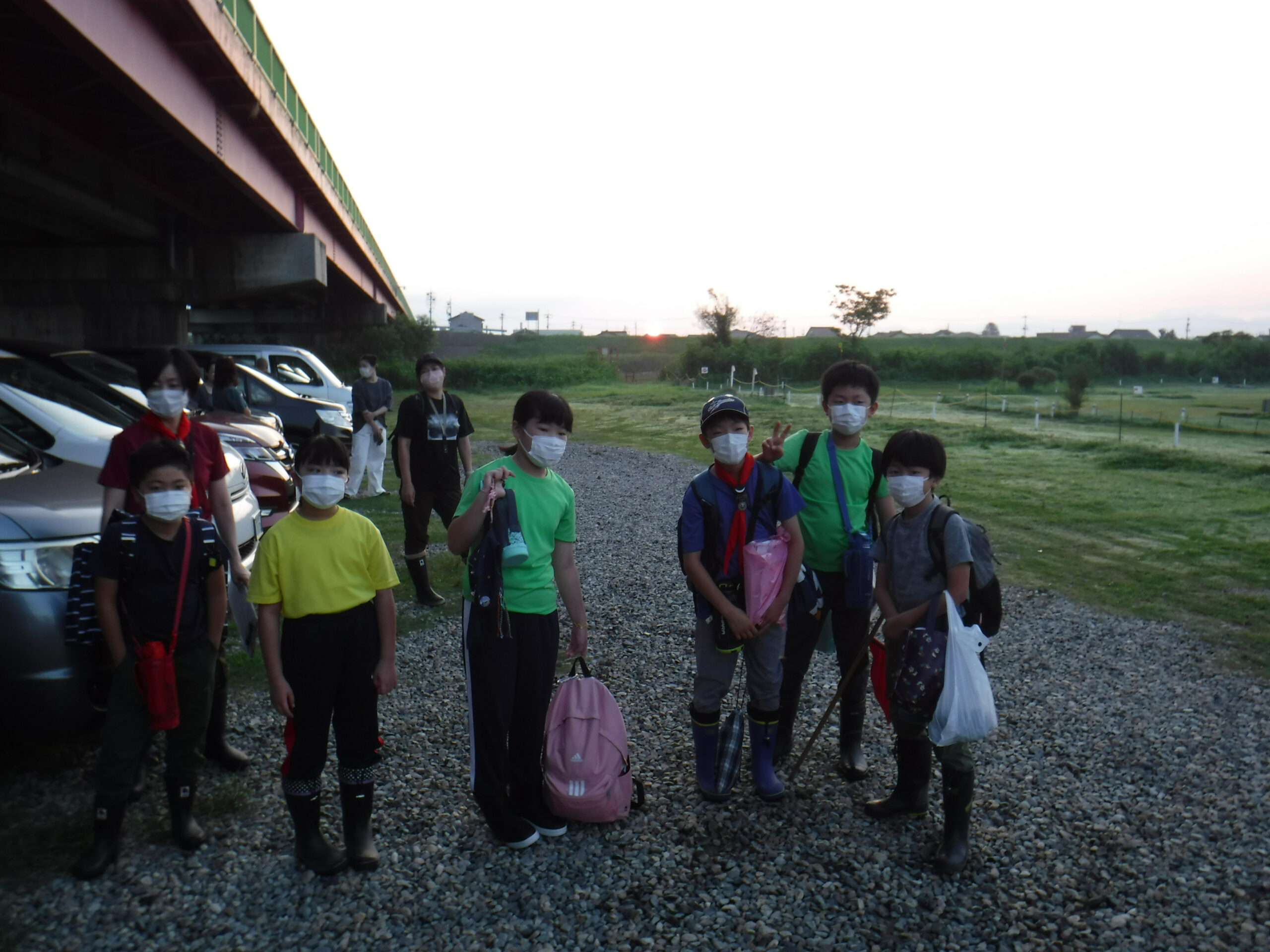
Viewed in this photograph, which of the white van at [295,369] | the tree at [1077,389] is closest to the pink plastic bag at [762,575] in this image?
the white van at [295,369]

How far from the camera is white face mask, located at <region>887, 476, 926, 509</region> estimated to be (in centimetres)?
335

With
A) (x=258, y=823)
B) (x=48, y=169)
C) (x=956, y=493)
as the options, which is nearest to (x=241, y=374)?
(x=48, y=169)

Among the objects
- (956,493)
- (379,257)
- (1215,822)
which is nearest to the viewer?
(1215,822)

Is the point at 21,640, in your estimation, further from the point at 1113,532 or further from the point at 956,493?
the point at 956,493

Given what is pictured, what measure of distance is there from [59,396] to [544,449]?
4.59 meters

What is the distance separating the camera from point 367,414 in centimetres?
1084

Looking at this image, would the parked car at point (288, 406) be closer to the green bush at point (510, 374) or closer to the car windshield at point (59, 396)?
the car windshield at point (59, 396)

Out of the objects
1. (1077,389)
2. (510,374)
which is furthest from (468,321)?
(1077,389)

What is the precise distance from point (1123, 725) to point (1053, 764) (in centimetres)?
82

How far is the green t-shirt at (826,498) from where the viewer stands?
3.83 m

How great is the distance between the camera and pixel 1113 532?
34.8ft

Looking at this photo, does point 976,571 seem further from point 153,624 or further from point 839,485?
point 153,624

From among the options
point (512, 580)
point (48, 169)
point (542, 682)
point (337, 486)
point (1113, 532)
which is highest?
point (48, 169)

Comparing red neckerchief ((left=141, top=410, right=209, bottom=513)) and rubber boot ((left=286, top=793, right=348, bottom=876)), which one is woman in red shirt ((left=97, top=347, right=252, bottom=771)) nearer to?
red neckerchief ((left=141, top=410, right=209, bottom=513))
